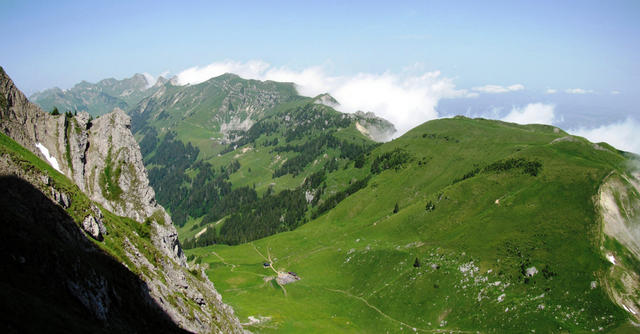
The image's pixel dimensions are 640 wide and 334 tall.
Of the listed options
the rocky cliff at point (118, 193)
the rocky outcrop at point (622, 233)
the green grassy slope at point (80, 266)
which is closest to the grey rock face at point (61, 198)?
the rocky cliff at point (118, 193)

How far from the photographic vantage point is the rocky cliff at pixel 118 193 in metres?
48.4

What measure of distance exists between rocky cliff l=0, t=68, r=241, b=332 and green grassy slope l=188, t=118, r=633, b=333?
91.1 ft

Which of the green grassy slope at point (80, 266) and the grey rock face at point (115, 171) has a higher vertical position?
the grey rock face at point (115, 171)

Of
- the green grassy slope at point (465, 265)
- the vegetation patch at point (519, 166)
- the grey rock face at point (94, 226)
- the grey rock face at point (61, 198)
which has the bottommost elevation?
the green grassy slope at point (465, 265)

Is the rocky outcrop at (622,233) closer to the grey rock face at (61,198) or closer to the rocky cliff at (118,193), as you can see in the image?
the rocky cliff at (118,193)

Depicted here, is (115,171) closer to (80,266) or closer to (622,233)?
(80,266)

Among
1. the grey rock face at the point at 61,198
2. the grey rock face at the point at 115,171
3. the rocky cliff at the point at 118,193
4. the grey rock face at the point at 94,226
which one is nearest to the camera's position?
the grey rock face at the point at 61,198

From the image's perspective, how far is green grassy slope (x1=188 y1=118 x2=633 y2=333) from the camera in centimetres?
8494

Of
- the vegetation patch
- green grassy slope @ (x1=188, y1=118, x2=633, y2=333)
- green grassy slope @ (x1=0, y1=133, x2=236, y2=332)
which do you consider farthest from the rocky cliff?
the vegetation patch

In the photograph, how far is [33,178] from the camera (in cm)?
4100

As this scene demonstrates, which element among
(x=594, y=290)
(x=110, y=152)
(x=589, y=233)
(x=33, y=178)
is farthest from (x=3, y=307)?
(x=589, y=233)

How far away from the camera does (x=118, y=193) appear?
87062 mm

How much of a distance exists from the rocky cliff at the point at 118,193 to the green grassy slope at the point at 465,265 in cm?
Result: 2778

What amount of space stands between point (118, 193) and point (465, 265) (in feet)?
341
